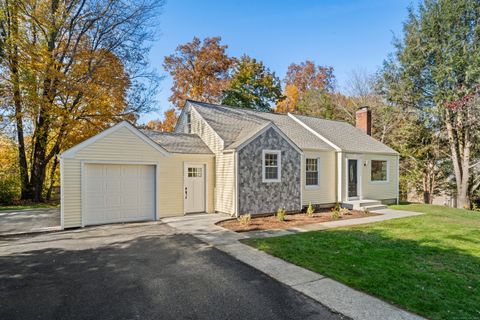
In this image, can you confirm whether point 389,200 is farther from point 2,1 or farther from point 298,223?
point 2,1

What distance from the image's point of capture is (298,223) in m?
10.4

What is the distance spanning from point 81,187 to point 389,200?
16.7 metres

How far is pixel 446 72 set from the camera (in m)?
17.4

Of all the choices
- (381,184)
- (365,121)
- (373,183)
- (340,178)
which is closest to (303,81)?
(365,121)

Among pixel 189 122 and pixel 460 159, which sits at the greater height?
pixel 189 122

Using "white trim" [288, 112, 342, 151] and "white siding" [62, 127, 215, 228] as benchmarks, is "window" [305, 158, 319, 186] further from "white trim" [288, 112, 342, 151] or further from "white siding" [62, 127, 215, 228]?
"white siding" [62, 127, 215, 228]

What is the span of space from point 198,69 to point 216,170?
18069mm

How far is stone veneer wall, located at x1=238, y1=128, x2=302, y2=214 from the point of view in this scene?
11273mm

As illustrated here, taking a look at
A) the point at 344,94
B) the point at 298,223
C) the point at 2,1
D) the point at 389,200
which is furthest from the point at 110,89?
the point at 344,94

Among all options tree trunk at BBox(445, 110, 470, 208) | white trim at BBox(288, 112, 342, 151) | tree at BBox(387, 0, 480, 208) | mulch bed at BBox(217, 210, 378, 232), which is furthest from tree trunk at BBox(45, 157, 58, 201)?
tree trunk at BBox(445, 110, 470, 208)

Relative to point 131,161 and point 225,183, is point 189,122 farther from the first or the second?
point 131,161

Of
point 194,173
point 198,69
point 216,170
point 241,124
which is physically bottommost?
point 194,173

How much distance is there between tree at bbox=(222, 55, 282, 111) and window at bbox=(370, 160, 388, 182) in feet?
48.3

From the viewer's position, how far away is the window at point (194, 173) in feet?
39.7
